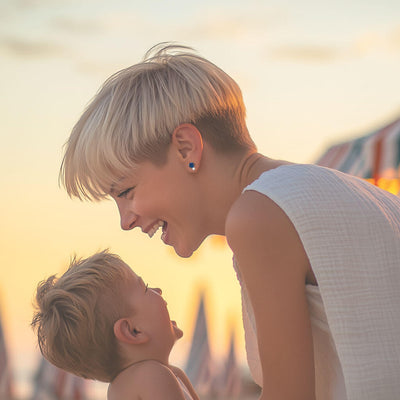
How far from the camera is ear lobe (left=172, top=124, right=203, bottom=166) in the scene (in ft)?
7.21

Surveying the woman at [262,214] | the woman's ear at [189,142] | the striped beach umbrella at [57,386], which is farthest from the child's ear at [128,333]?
the striped beach umbrella at [57,386]

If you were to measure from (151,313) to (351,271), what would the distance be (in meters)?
1.11

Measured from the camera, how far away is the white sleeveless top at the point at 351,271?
184cm

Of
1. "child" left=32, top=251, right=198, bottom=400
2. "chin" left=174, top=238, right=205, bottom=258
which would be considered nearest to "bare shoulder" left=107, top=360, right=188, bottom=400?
"child" left=32, top=251, right=198, bottom=400

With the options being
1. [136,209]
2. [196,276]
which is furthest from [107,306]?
[196,276]

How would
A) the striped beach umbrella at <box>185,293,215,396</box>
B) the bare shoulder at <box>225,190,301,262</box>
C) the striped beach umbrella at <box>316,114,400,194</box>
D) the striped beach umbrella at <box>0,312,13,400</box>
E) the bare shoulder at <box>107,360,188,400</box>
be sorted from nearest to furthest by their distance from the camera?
the bare shoulder at <box>225,190,301,262</box> → the bare shoulder at <box>107,360,188,400</box> → the striped beach umbrella at <box>316,114,400,194</box> → the striped beach umbrella at <box>0,312,13,400</box> → the striped beach umbrella at <box>185,293,215,396</box>

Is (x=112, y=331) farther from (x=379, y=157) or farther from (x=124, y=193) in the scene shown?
Answer: (x=379, y=157)

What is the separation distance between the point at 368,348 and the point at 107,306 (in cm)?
120

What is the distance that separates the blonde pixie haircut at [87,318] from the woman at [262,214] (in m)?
0.47

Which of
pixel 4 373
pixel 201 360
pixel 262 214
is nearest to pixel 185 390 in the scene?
pixel 262 214

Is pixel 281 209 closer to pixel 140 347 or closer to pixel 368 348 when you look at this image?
pixel 368 348

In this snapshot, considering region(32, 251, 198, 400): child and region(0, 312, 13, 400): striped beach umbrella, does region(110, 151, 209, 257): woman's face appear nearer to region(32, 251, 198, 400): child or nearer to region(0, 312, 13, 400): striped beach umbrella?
region(32, 251, 198, 400): child

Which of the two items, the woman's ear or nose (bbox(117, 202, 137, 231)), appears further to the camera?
nose (bbox(117, 202, 137, 231))

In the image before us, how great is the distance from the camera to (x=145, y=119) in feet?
7.23
